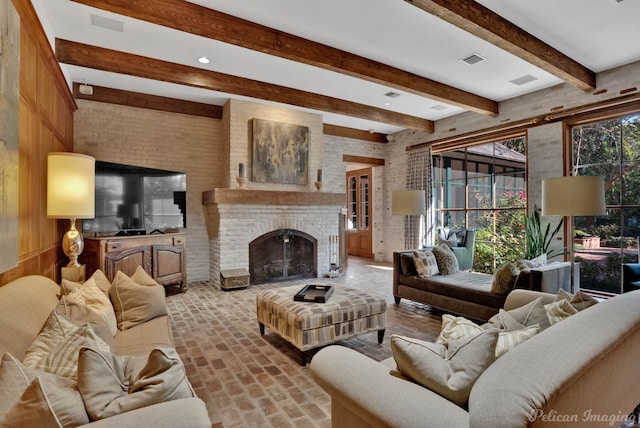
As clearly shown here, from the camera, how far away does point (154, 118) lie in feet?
17.2

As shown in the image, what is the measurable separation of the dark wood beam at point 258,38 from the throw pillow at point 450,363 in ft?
10.1

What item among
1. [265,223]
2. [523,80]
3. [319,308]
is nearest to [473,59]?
[523,80]

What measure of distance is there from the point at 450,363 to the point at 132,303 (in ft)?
7.24

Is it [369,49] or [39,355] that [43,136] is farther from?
[369,49]

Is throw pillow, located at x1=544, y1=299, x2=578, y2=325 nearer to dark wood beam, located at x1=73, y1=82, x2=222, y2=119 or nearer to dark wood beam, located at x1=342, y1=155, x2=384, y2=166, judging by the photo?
dark wood beam, located at x1=73, y1=82, x2=222, y2=119

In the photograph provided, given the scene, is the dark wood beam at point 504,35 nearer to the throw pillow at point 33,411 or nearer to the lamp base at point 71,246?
the throw pillow at point 33,411

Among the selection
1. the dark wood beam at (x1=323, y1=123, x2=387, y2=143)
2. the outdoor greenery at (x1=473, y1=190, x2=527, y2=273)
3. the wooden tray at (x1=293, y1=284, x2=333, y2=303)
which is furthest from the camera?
the dark wood beam at (x1=323, y1=123, x2=387, y2=143)

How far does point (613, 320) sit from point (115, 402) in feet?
5.96

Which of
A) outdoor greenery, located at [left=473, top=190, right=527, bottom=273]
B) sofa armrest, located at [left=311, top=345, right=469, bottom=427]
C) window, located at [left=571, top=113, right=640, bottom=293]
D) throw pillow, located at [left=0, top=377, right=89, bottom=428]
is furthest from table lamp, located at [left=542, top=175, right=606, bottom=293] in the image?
throw pillow, located at [left=0, top=377, right=89, bottom=428]

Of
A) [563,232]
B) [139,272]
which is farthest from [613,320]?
[563,232]

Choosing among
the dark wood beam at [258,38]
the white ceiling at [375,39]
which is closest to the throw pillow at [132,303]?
the dark wood beam at [258,38]

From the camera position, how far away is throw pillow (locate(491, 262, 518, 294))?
3104 millimetres

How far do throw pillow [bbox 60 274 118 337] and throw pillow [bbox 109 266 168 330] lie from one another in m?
0.11

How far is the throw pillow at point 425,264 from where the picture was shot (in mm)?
3951
